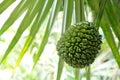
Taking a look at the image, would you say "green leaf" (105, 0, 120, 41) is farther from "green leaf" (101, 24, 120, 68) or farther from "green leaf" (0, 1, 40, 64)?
"green leaf" (0, 1, 40, 64)

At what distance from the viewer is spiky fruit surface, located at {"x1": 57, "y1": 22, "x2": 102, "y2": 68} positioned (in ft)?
2.51

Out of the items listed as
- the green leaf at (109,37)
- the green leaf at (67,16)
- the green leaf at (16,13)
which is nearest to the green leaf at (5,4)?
the green leaf at (16,13)

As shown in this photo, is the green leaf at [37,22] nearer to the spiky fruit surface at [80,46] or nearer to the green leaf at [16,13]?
the green leaf at [16,13]

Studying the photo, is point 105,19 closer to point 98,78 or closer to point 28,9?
point 28,9

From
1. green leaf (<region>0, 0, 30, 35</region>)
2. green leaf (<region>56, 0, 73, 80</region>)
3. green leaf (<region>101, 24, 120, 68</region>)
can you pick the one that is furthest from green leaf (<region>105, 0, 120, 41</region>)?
green leaf (<region>0, 0, 30, 35</region>)

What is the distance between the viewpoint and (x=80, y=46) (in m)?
0.77

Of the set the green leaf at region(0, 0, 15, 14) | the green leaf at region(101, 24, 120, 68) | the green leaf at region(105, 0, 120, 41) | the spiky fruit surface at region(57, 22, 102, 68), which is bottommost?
the spiky fruit surface at region(57, 22, 102, 68)

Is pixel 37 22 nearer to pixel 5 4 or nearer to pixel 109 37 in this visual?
pixel 5 4

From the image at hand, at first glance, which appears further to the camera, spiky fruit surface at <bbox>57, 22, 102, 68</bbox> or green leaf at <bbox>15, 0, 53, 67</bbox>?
green leaf at <bbox>15, 0, 53, 67</bbox>

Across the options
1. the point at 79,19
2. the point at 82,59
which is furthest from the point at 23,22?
the point at 82,59

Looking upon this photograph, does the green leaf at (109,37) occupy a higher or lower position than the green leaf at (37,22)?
lower

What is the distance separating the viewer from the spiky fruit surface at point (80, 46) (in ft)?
2.51

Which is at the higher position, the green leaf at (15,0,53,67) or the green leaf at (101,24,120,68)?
the green leaf at (15,0,53,67)

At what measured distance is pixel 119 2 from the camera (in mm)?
1064
